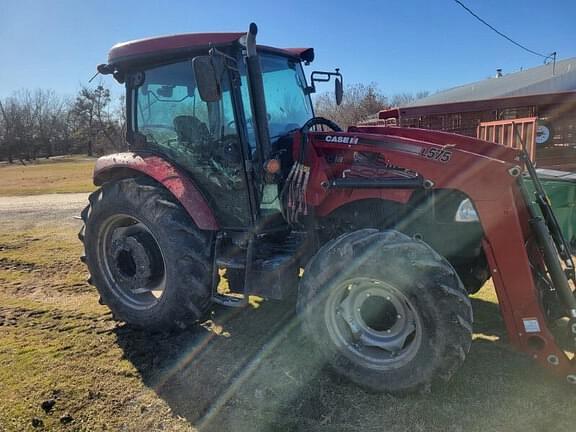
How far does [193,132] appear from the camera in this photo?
3990 mm

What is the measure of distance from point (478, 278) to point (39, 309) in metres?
4.30

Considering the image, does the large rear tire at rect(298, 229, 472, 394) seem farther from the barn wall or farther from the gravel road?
the gravel road

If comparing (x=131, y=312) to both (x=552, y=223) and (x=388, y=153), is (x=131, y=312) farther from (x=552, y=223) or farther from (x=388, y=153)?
(x=552, y=223)

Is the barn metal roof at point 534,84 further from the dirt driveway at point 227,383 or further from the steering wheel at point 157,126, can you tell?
the dirt driveway at point 227,383

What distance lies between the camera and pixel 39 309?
4.84 metres

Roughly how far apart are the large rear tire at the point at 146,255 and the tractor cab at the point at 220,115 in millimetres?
373

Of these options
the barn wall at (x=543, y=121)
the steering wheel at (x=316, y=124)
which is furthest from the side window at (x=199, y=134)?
the barn wall at (x=543, y=121)

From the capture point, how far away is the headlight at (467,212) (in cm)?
317

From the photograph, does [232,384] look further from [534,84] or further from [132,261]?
[534,84]

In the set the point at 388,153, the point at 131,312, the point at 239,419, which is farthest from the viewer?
the point at 131,312

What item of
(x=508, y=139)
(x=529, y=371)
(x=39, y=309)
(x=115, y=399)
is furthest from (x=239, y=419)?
(x=508, y=139)

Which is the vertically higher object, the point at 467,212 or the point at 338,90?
the point at 338,90

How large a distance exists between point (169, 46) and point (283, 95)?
1.06 m

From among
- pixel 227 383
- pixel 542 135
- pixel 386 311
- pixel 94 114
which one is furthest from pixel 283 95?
pixel 94 114
